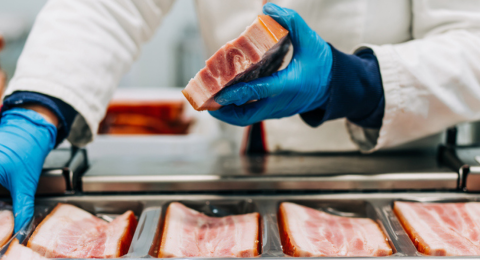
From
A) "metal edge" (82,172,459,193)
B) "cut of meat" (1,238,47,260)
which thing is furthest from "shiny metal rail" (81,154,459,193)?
"cut of meat" (1,238,47,260)

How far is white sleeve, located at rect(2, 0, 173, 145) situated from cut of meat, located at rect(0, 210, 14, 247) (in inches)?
13.6

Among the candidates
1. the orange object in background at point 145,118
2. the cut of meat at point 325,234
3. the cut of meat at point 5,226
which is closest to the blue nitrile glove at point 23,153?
the cut of meat at point 5,226

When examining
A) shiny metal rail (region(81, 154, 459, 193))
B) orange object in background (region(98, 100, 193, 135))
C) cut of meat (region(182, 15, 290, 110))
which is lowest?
orange object in background (region(98, 100, 193, 135))

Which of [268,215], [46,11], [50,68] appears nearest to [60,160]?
[50,68]

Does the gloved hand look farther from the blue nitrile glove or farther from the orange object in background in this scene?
the orange object in background

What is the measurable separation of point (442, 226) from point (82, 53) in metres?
1.32

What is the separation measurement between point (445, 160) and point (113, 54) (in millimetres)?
1296

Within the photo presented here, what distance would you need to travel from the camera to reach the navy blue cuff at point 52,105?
1.21 meters

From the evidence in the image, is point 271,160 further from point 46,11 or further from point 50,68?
point 46,11

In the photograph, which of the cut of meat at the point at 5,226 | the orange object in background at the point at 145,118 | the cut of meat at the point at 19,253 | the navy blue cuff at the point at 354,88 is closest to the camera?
the cut of meat at the point at 19,253

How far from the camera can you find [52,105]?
1229mm

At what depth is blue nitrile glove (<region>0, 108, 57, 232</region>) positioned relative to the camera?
3.60ft

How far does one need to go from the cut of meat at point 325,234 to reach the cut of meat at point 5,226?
76 cm

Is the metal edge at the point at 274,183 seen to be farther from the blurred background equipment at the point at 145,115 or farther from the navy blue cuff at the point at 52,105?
the blurred background equipment at the point at 145,115
